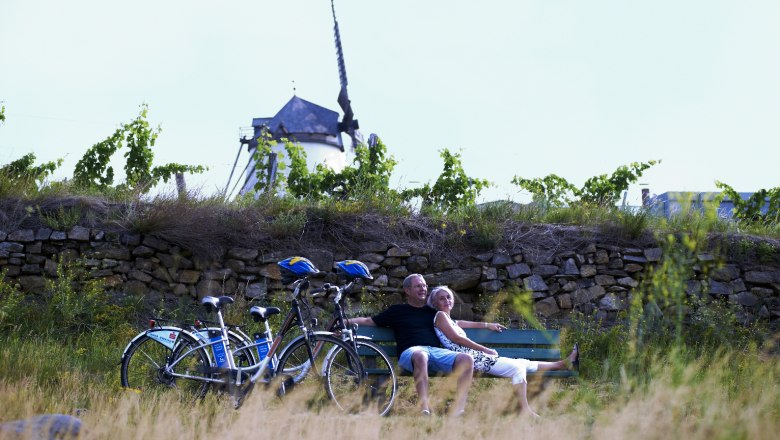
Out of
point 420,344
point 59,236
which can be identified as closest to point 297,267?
point 420,344

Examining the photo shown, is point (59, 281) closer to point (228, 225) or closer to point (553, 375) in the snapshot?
point (228, 225)

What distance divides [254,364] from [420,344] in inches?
48.6

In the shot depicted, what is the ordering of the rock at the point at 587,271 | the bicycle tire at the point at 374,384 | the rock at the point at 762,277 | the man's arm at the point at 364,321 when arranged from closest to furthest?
1. the bicycle tire at the point at 374,384
2. the man's arm at the point at 364,321
3. the rock at the point at 587,271
4. the rock at the point at 762,277

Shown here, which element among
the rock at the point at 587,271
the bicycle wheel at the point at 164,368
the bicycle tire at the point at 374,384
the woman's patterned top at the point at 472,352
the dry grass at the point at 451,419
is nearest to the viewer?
the dry grass at the point at 451,419

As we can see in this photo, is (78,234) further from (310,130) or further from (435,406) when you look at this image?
(310,130)

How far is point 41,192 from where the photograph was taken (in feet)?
30.0

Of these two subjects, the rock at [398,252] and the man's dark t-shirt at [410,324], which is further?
the rock at [398,252]

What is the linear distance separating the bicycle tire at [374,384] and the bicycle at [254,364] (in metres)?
0.08

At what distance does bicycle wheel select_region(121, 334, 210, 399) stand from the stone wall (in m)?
2.28

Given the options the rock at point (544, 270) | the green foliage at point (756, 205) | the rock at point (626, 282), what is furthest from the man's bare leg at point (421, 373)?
the green foliage at point (756, 205)

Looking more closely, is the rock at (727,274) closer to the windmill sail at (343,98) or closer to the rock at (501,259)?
the rock at (501,259)

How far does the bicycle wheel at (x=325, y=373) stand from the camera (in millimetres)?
5480

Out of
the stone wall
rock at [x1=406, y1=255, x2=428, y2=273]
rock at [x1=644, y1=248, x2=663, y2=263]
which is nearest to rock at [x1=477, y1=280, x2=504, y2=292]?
the stone wall

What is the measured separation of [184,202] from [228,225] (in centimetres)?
60
